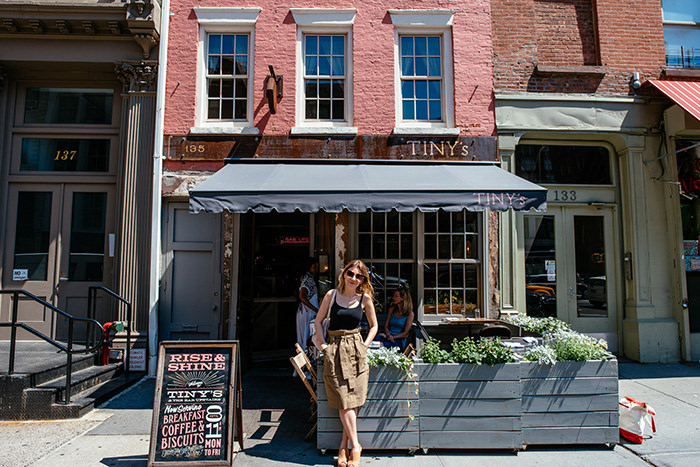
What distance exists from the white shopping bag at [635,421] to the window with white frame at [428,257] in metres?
2.87

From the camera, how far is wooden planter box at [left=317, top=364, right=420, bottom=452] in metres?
4.14

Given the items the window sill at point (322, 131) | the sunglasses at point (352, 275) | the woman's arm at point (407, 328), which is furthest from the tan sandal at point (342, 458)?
the window sill at point (322, 131)

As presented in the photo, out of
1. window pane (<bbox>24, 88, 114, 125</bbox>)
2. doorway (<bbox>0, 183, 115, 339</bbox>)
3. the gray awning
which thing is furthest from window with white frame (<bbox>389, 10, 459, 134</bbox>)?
doorway (<bbox>0, 183, 115, 339</bbox>)

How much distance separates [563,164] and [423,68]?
3149mm

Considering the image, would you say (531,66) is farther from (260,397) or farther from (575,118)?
(260,397)

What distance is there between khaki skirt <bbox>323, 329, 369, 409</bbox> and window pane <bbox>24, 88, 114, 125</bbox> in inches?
246

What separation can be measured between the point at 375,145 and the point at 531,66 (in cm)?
321

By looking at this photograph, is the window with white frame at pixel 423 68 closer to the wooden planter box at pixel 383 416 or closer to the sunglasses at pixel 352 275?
the sunglasses at pixel 352 275

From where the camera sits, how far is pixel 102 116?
7.55 meters

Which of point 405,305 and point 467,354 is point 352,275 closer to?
point 467,354

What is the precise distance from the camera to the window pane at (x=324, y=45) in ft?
24.6

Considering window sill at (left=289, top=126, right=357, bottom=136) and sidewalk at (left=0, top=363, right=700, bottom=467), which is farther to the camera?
window sill at (left=289, top=126, right=357, bottom=136)

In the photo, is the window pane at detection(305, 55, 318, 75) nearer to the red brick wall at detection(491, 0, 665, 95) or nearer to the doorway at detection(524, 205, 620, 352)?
the red brick wall at detection(491, 0, 665, 95)

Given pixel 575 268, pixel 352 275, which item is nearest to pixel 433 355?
pixel 352 275
